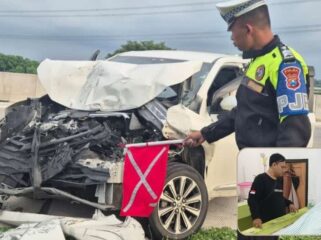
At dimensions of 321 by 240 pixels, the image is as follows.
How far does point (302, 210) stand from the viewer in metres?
2.53

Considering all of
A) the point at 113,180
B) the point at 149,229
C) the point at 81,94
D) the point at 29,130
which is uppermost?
the point at 81,94

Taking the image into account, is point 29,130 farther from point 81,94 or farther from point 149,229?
point 149,229

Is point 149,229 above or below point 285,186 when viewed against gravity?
below

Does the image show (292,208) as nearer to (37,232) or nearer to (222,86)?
(37,232)

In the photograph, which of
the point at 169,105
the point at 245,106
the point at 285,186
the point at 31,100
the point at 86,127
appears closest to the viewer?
the point at 285,186

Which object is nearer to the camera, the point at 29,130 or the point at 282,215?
the point at 282,215

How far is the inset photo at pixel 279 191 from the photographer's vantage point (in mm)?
2506

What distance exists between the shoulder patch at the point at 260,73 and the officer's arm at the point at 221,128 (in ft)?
1.69

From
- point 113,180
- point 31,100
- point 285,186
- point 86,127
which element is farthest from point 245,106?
point 31,100

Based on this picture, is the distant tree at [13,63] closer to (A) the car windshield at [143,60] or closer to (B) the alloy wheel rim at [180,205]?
(A) the car windshield at [143,60]

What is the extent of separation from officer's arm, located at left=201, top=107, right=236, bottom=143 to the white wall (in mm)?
1072

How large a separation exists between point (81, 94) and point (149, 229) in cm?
185

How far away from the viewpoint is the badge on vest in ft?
9.46

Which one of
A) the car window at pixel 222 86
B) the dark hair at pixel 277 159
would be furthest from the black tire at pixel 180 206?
the dark hair at pixel 277 159
